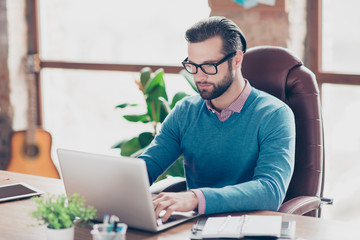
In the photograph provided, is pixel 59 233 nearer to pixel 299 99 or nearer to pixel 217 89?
pixel 217 89

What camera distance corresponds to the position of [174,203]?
63.7 inches

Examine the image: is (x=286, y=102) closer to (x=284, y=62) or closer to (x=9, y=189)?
(x=284, y=62)

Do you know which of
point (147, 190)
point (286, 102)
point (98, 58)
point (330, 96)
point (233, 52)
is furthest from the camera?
point (98, 58)

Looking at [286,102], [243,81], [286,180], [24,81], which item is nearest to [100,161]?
[286,180]

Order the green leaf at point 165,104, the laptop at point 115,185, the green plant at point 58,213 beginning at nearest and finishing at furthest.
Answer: the green plant at point 58,213
the laptop at point 115,185
the green leaf at point 165,104

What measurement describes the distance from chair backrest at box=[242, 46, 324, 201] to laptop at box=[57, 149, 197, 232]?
2.17 feet

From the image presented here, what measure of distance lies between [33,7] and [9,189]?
8.48 feet

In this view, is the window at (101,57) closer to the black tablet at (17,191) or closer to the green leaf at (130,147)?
the green leaf at (130,147)

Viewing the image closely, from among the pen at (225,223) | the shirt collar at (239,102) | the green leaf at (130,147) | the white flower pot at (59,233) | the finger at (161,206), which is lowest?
the green leaf at (130,147)

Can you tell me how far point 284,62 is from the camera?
2.21m

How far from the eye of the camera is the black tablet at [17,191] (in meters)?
1.92

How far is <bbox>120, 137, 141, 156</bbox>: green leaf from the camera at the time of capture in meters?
3.12

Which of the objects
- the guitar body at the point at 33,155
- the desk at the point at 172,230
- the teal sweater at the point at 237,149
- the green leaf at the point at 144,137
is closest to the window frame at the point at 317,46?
the green leaf at the point at 144,137

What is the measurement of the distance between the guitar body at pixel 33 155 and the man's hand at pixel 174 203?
2282 mm
